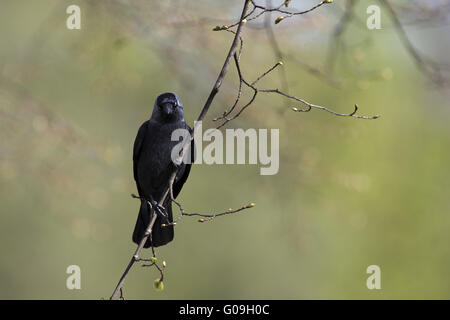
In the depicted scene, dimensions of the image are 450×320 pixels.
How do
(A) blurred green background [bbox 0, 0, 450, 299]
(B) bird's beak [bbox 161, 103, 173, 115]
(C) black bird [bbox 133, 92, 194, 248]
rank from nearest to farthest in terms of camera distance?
(B) bird's beak [bbox 161, 103, 173, 115], (C) black bird [bbox 133, 92, 194, 248], (A) blurred green background [bbox 0, 0, 450, 299]

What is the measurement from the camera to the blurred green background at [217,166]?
18.5 ft

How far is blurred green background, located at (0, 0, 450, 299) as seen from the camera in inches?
222

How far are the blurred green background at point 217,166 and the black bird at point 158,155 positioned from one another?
835 mm

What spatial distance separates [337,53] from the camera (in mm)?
4762

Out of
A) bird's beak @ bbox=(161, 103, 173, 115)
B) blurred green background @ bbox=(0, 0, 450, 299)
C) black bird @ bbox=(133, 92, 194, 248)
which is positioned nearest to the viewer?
bird's beak @ bbox=(161, 103, 173, 115)

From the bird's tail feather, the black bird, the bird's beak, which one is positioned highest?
the bird's beak

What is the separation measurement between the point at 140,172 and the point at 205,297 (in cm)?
999

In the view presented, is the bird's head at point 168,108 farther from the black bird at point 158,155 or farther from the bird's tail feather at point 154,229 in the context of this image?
the bird's tail feather at point 154,229

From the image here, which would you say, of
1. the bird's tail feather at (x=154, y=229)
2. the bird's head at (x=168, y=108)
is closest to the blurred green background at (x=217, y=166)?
the bird's head at (x=168, y=108)

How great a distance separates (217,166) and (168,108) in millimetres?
8609

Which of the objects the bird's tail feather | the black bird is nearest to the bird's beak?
the black bird

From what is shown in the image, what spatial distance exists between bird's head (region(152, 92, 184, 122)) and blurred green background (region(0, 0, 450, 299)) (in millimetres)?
787

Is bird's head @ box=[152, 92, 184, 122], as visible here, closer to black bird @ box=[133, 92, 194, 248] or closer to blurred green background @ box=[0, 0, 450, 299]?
black bird @ box=[133, 92, 194, 248]
